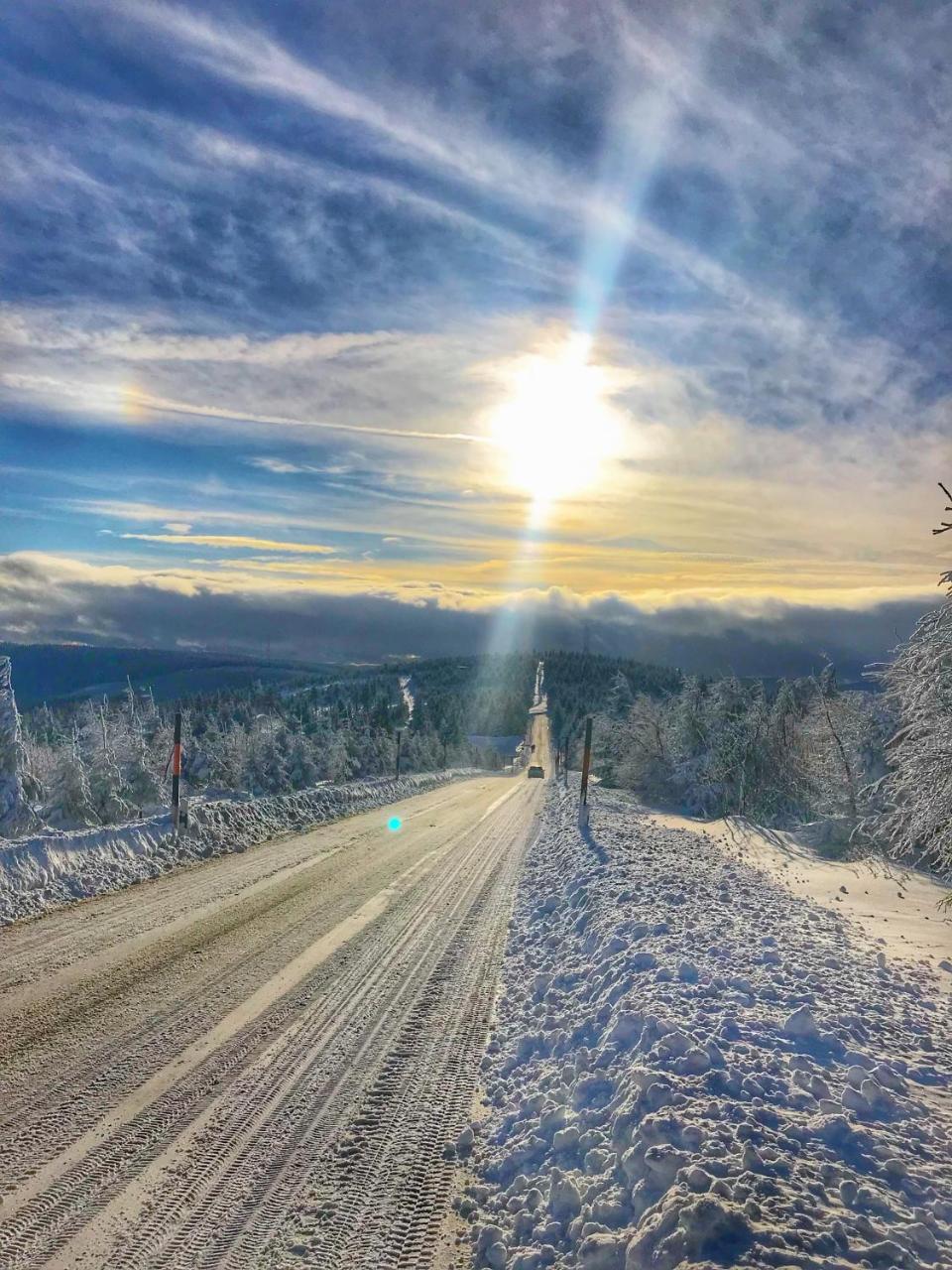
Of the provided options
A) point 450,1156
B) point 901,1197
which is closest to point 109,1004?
point 450,1156

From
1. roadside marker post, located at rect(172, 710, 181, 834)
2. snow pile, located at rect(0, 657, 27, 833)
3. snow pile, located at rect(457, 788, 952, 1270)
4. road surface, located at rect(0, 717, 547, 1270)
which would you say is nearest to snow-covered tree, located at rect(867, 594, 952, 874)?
snow pile, located at rect(457, 788, 952, 1270)

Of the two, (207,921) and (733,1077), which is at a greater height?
(733,1077)

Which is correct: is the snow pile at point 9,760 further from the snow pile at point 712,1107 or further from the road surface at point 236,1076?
the snow pile at point 712,1107

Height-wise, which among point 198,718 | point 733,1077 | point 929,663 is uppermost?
point 929,663

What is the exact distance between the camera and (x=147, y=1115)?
563 centimetres

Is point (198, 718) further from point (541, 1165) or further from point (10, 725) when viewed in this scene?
point (541, 1165)

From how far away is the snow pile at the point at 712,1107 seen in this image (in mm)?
4012

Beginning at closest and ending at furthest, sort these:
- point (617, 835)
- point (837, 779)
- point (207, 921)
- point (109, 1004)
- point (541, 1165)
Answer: point (541, 1165) < point (109, 1004) < point (207, 921) < point (617, 835) < point (837, 779)

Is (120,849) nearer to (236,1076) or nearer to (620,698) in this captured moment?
(236,1076)

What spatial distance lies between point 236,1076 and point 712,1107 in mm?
3620

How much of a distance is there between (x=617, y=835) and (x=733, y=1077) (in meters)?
14.1

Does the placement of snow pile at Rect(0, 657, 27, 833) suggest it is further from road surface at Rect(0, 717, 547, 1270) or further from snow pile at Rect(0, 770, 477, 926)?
road surface at Rect(0, 717, 547, 1270)

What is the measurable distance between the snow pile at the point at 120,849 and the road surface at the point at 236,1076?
26.0 inches

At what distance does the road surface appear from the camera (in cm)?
452
